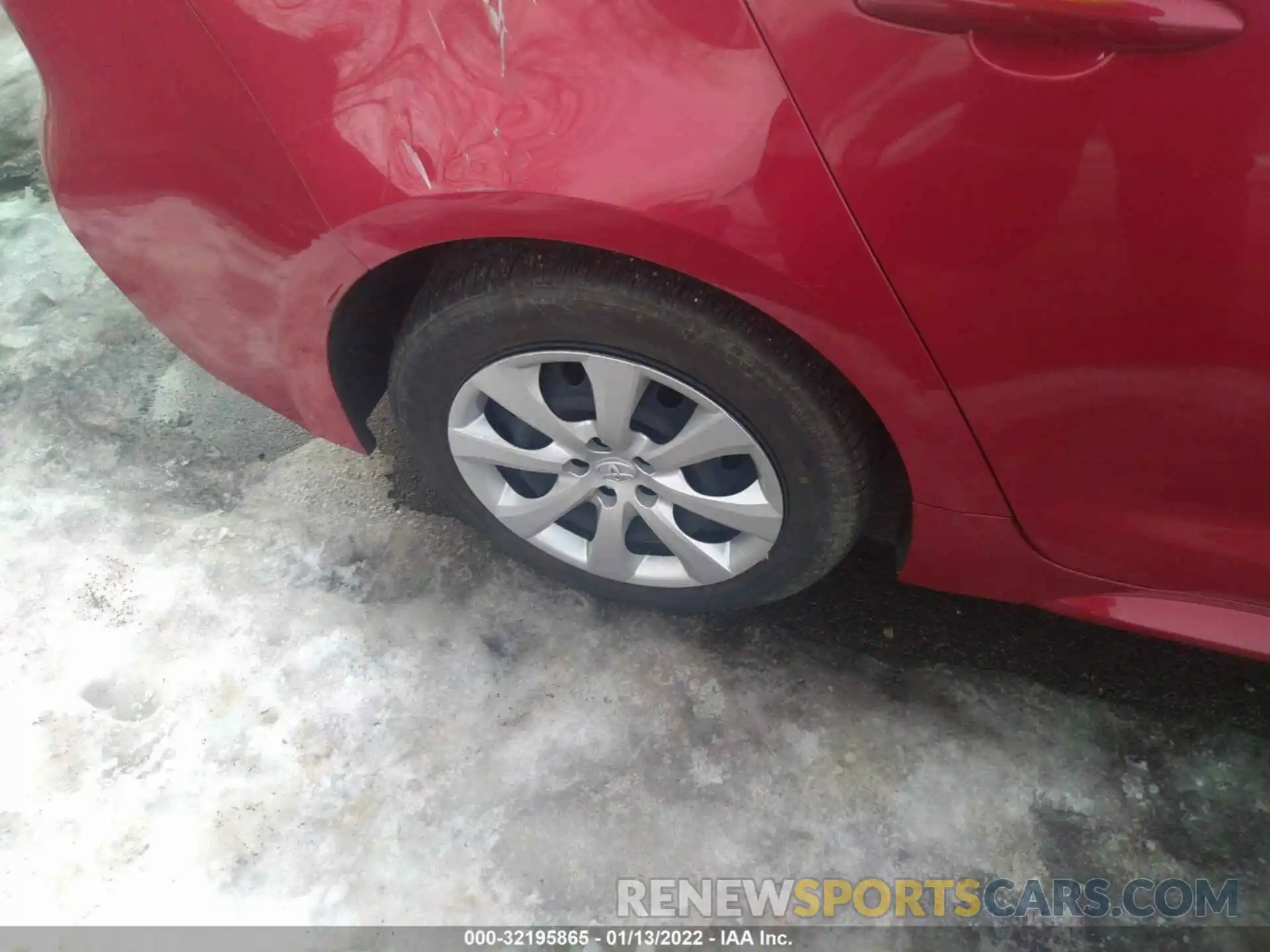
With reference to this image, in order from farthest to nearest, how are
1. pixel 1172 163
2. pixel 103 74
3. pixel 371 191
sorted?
pixel 103 74 → pixel 371 191 → pixel 1172 163

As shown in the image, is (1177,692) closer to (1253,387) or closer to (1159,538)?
(1159,538)

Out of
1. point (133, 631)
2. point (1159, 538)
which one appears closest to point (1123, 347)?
point (1159, 538)

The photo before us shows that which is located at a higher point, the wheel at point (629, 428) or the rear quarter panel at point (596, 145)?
the rear quarter panel at point (596, 145)

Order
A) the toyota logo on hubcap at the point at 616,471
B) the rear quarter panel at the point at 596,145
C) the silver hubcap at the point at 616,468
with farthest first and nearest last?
the toyota logo on hubcap at the point at 616,471 < the silver hubcap at the point at 616,468 < the rear quarter panel at the point at 596,145

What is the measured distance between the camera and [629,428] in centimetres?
142

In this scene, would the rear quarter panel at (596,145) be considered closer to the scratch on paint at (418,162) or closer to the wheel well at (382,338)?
the scratch on paint at (418,162)

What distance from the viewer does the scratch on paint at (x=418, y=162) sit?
3.91ft

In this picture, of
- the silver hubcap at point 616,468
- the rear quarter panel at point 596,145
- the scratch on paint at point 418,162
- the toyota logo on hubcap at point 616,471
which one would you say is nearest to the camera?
the rear quarter panel at point 596,145

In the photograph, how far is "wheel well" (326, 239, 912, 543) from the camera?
4.57ft

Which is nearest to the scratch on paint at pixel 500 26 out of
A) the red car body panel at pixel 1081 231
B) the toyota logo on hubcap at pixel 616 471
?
the red car body panel at pixel 1081 231

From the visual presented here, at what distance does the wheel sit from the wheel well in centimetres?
4

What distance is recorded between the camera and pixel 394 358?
1507 mm

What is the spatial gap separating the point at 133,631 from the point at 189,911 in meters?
0.57

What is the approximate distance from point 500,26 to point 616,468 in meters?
0.67
